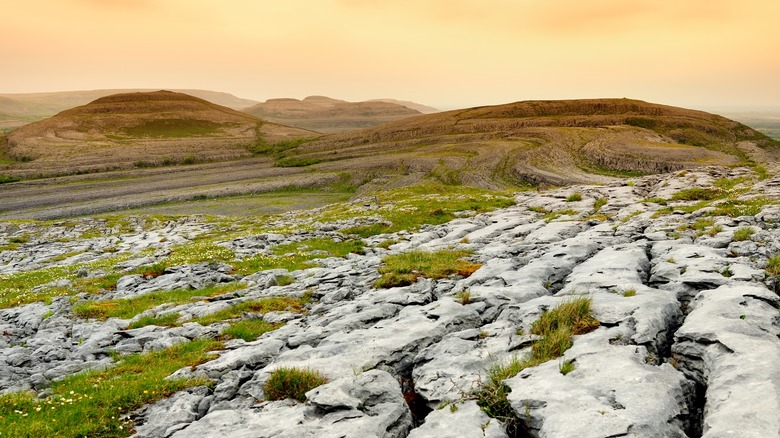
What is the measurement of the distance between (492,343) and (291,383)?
5.10m

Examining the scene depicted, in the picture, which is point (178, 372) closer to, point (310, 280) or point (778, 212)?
point (310, 280)

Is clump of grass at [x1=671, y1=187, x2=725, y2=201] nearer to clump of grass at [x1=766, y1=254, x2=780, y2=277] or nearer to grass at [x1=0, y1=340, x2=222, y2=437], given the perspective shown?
clump of grass at [x1=766, y1=254, x2=780, y2=277]

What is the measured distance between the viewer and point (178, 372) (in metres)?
11.2

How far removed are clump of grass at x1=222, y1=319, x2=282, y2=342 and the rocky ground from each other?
55 centimetres

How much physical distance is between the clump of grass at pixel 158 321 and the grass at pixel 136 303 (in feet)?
4.15

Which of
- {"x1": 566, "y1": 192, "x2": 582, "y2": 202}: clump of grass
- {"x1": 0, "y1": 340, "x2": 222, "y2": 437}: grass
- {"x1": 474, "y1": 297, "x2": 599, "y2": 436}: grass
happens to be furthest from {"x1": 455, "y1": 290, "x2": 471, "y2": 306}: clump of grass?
{"x1": 566, "y1": 192, "x2": 582, "y2": 202}: clump of grass

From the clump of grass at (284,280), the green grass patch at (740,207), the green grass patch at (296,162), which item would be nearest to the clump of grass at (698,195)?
the green grass patch at (740,207)

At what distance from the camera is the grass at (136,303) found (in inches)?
703

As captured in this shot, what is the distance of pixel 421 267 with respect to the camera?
19.5 metres

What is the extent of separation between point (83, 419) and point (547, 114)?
7483 inches

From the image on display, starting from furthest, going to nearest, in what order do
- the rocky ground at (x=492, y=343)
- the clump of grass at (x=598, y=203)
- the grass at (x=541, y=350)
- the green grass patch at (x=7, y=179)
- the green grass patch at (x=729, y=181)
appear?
the green grass patch at (x=7, y=179), the green grass patch at (x=729, y=181), the clump of grass at (x=598, y=203), the grass at (x=541, y=350), the rocky ground at (x=492, y=343)

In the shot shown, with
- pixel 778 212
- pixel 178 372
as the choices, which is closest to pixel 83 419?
pixel 178 372

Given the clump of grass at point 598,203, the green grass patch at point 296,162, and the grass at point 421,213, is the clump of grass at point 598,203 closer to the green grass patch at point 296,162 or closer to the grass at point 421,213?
the grass at point 421,213

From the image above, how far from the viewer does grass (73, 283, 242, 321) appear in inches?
703
